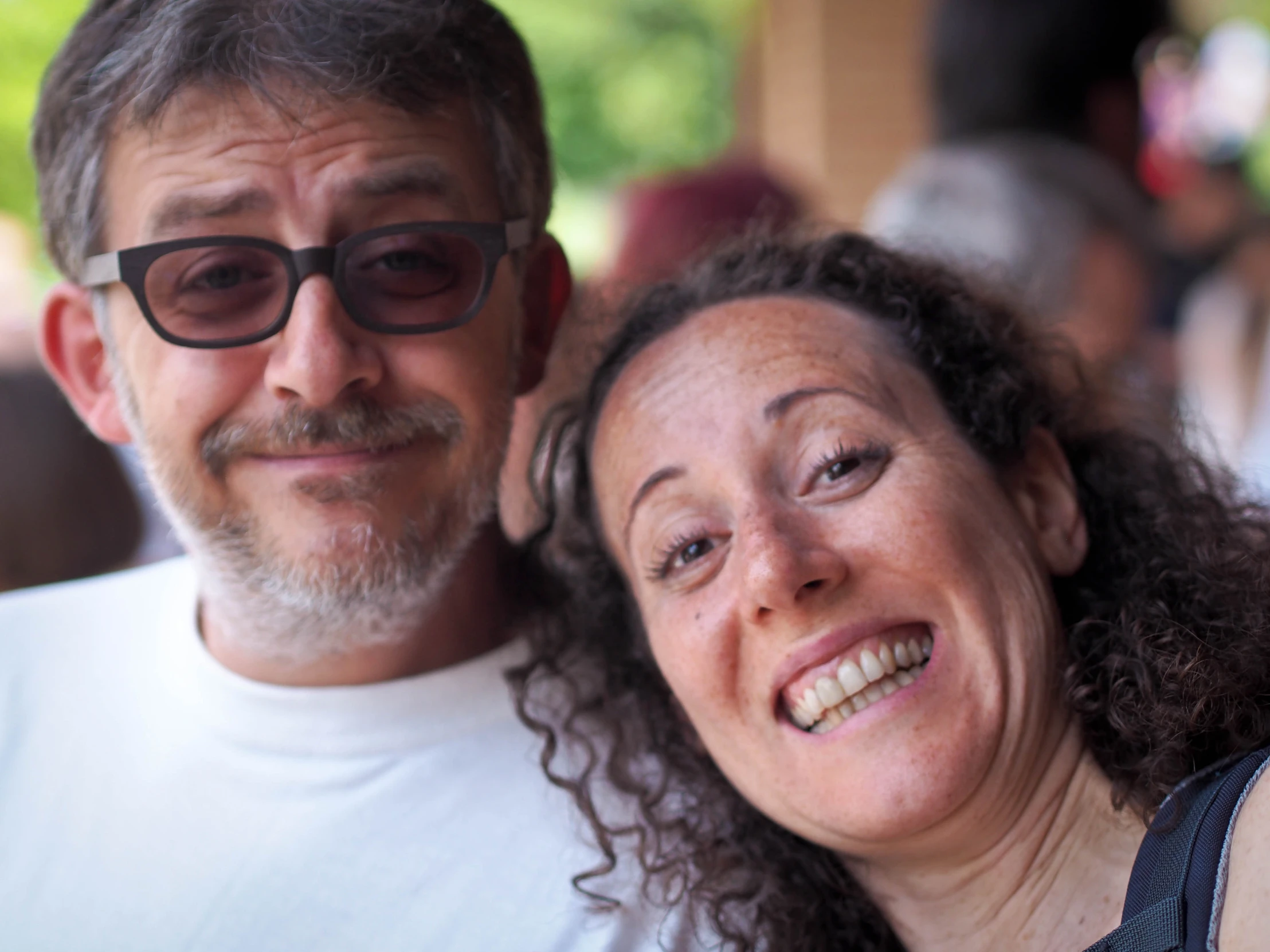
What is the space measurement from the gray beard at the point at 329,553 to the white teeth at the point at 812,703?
683 millimetres

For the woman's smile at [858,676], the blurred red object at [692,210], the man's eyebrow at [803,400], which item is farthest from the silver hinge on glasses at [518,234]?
the blurred red object at [692,210]

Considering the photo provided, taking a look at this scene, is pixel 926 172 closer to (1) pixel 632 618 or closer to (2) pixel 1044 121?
(2) pixel 1044 121

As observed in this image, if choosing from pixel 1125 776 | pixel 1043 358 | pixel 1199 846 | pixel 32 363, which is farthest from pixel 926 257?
pixel 32 363

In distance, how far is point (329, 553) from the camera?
1952mm

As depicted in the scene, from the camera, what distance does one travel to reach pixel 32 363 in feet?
11.5

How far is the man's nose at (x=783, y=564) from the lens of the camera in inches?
67.0

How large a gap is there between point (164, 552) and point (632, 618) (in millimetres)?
2230

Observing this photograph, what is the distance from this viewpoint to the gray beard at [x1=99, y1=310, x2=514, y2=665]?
1.94 metres

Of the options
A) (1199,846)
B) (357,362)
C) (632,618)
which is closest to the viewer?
(1199,846)

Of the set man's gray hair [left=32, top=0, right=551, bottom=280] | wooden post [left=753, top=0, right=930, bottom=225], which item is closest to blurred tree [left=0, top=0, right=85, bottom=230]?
wooden post [left=753, top=0, right=930, bottom=225]

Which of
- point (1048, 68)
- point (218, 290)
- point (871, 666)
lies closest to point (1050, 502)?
point (871, 666)

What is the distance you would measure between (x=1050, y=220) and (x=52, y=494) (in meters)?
2.85

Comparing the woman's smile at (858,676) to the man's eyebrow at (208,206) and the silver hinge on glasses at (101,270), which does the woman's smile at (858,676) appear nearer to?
the man's eyebrow at (208,206)

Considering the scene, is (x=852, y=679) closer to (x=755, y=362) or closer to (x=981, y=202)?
(x=755, y=362)
